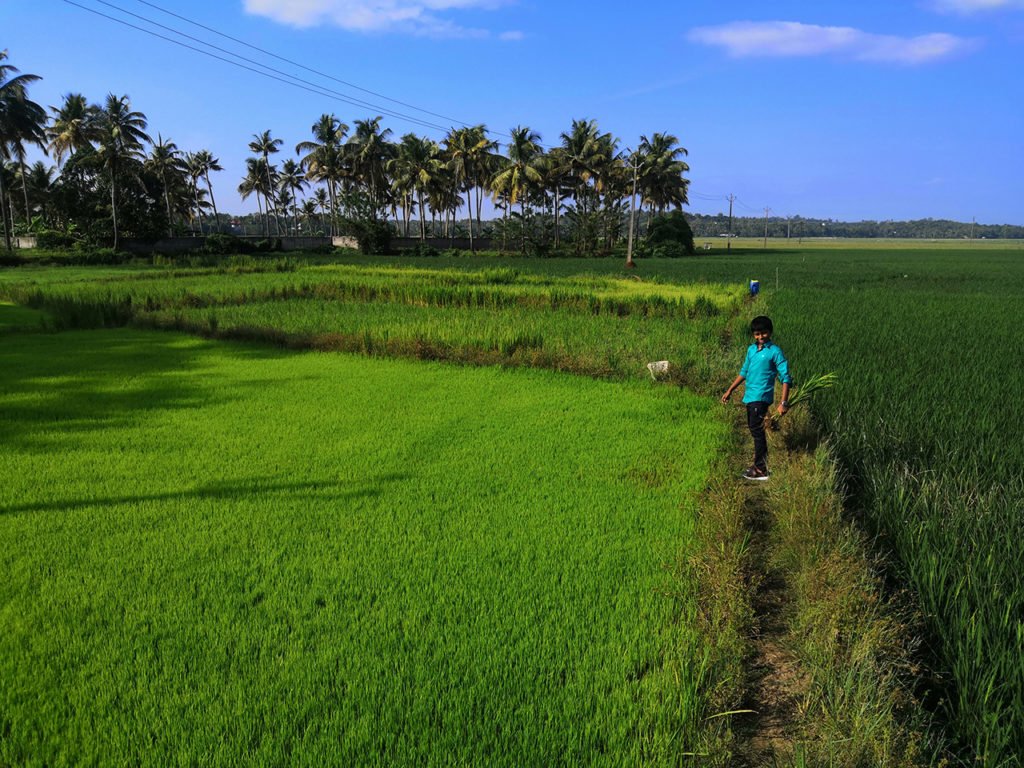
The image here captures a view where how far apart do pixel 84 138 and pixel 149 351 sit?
38504mm

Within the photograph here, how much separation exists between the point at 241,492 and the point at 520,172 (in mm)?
44301

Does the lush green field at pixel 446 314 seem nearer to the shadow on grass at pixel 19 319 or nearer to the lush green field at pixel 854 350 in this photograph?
the lush green field at pixel 854 350

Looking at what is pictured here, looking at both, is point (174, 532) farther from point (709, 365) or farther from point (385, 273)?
point (385, 273)

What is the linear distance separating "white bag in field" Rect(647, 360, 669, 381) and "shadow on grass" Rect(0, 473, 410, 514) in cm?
522

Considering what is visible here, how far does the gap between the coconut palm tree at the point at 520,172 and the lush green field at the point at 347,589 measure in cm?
4148

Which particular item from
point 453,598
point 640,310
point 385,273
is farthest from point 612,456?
point 385,273

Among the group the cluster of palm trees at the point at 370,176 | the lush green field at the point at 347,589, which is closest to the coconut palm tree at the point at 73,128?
the cluster of palm trees at the point at 370,176

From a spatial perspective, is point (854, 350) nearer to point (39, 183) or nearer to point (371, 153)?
point (371, 153)

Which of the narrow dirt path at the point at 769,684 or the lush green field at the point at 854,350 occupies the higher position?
the lush green field at the point at 854,350

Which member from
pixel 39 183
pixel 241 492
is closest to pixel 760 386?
pixel 241 492

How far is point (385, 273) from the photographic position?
24641 millimetres

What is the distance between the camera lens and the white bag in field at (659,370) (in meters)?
9.21

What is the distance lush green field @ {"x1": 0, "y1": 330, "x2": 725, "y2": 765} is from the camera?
8.18 feet

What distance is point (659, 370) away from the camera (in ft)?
30.3
